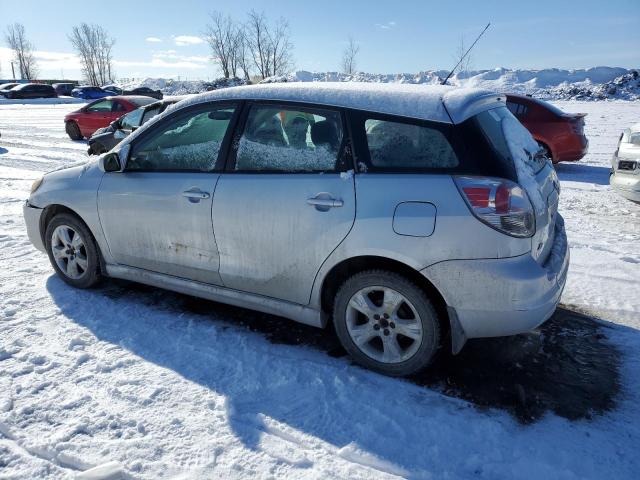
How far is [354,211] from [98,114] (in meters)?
14.6

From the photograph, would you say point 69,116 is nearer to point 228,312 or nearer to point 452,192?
point 228,312

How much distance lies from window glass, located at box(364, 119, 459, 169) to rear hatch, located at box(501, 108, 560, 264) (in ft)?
1.40

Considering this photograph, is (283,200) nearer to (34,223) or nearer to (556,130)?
(34,223)

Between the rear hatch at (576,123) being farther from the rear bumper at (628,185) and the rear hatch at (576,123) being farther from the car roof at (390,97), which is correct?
the car roof at (390,97)

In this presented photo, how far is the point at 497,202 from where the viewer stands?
8.66 feet

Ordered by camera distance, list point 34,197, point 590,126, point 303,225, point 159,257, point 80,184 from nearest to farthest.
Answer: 1. point 303,225
2. point 159,257
3. point 80,184
4. point 34,197
5. point 590,126

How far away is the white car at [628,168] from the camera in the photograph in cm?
597

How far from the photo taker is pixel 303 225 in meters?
3.06

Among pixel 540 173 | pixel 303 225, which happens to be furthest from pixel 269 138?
pixel 540 173

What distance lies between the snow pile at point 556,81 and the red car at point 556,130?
29361 mm

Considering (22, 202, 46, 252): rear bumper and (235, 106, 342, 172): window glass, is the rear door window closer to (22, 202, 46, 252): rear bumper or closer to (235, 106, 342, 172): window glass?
(235, 106, 342, 172): window glass

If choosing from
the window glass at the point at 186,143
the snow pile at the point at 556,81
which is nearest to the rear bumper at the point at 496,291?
the window glass at the point at 186,143

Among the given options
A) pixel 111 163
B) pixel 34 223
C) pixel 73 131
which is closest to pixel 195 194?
pixel 111 163

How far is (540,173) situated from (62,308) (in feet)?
11.9
